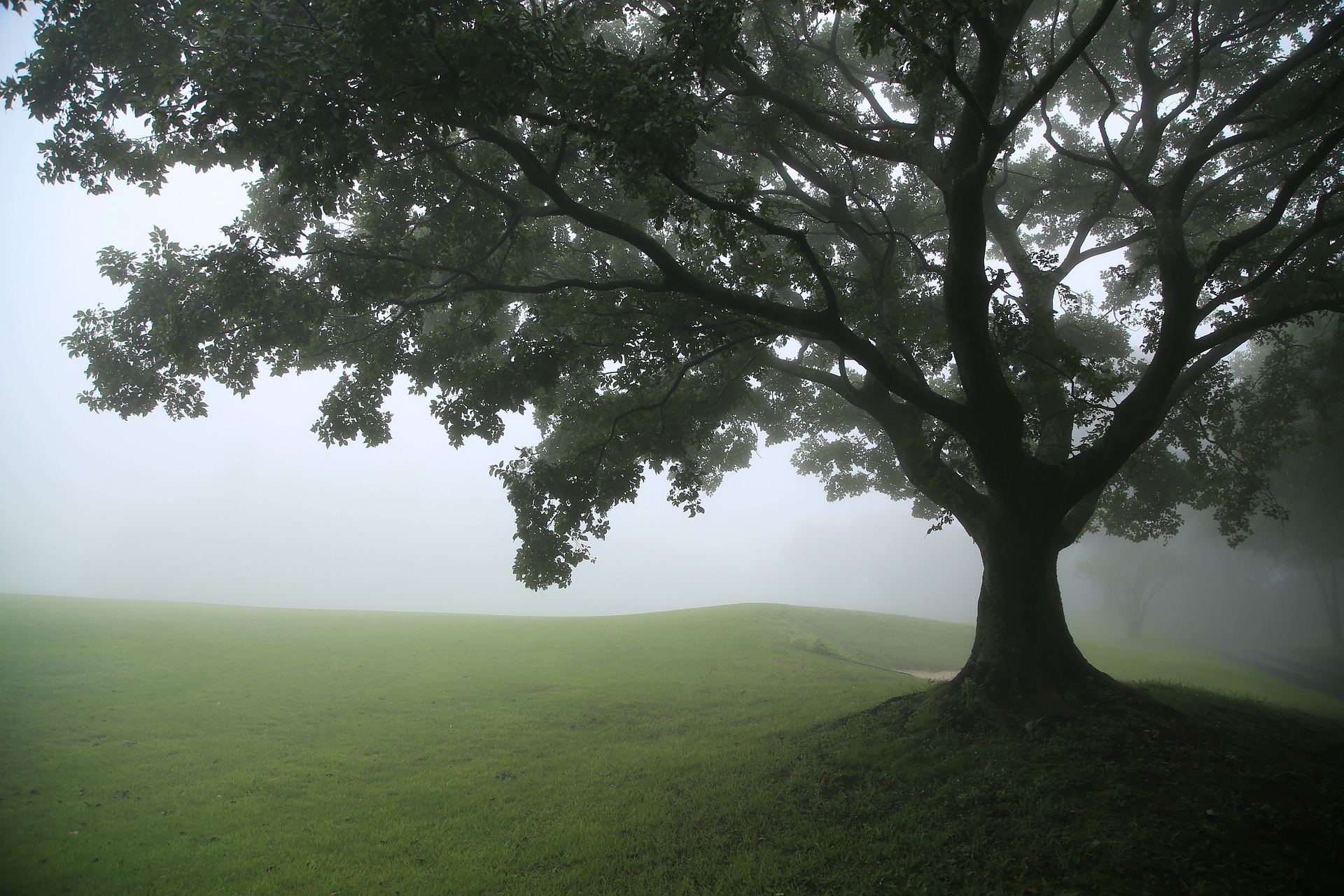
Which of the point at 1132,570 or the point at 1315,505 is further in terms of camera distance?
the point at 1132,570

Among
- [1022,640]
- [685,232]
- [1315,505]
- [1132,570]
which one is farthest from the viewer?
[1132,570]

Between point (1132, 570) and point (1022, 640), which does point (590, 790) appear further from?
point (1132, 570)

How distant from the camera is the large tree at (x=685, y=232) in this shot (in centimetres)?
638

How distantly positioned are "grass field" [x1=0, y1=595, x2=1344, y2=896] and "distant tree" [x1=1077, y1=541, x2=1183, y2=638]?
32561 millimetres

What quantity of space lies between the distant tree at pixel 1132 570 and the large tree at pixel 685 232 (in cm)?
3648

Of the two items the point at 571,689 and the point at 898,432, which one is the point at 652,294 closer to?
the point at 898,432

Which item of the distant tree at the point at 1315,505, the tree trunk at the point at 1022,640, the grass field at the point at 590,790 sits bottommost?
the grass field at the point at 590,790

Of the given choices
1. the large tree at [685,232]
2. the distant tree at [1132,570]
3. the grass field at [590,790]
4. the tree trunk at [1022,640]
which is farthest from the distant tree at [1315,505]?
the tree trunk at [1022,640]

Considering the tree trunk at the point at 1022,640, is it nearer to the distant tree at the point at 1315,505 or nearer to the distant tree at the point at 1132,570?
the distant tree at the point at 1315,505

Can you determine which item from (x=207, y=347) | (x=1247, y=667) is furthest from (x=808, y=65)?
(x=1247, y=667)

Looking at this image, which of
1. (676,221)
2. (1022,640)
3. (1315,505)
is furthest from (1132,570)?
(676,221)

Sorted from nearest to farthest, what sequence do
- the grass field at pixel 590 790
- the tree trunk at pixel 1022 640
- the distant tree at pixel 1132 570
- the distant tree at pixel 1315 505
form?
the grass field at pixel 590 790
the tree trunk at pixel 1022 640
the distant tree at pixel 1315 505
the distant tree at pixel 1132 570

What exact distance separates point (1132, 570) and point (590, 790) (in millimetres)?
51804

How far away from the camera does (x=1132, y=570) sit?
1778 inches
